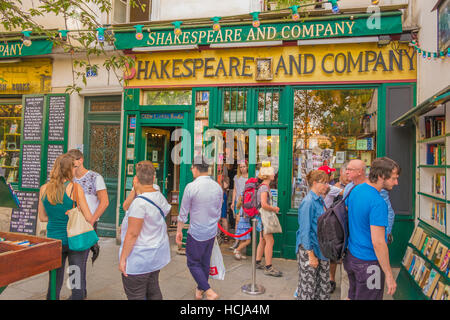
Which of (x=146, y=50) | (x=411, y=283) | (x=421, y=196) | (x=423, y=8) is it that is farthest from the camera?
(x=146, y=50)

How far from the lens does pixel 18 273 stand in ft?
8.46

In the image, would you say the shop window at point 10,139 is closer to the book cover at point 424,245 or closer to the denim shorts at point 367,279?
the denim shorts at point 367,279

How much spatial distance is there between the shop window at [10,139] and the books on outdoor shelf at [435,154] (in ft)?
29.9

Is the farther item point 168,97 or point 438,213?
point 168,97

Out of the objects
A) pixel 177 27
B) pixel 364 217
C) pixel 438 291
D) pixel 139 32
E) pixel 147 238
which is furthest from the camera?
pixel 139 32

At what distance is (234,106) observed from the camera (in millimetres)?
6688

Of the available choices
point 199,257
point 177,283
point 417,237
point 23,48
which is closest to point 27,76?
point 23,48

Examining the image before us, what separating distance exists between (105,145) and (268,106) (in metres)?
4.10

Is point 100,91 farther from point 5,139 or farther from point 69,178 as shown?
point 69,178

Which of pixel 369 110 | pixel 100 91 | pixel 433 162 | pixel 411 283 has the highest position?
pixel 100 91

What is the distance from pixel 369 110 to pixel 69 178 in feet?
17.6

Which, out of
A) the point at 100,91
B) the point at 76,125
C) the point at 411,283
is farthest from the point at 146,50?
the point at 411,283

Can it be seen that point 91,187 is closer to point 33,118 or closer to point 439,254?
point 439,254

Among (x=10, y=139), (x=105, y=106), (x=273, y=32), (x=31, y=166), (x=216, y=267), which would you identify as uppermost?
(x=273, y=32)
